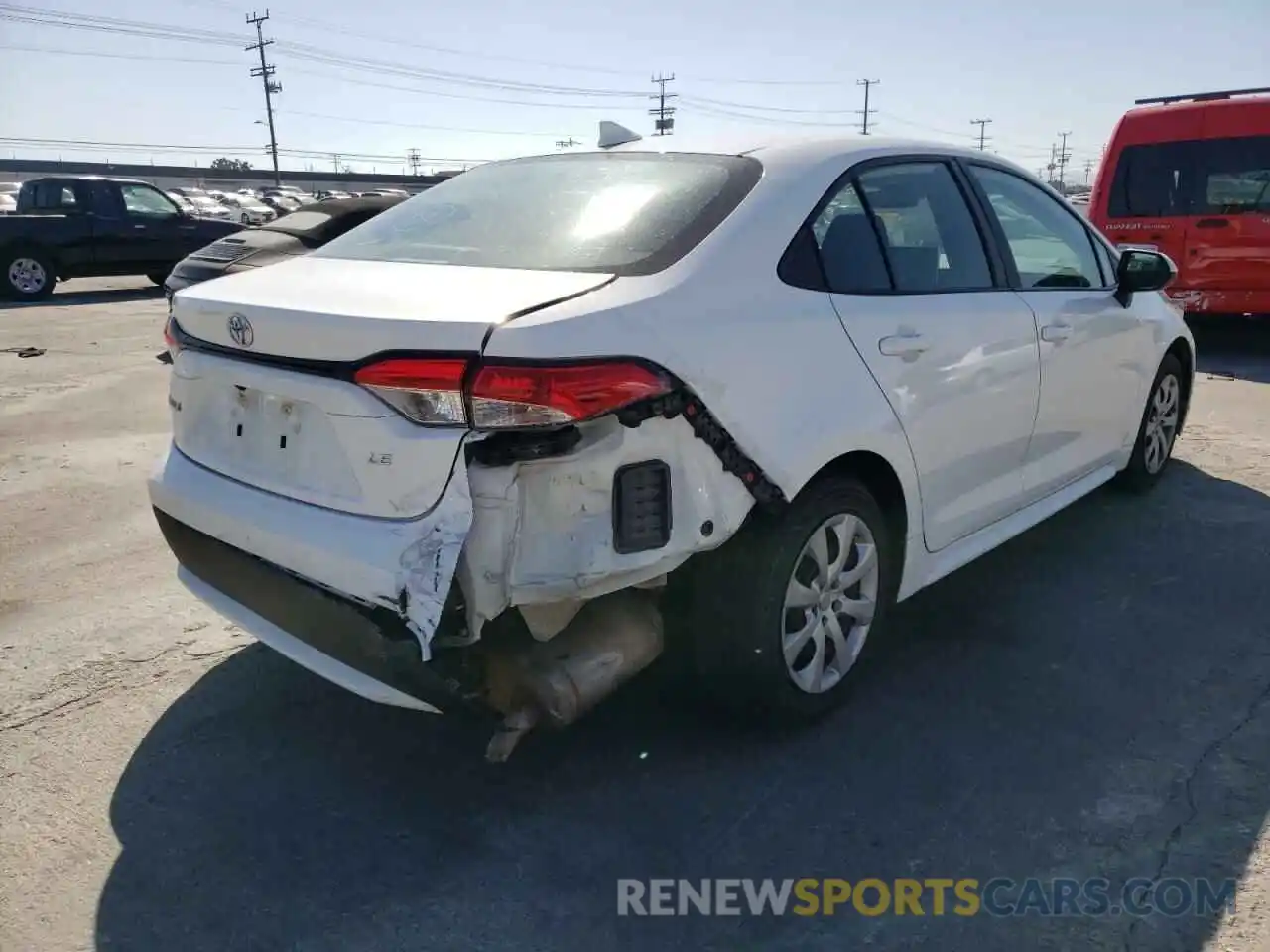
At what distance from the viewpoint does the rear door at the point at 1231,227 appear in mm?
8461

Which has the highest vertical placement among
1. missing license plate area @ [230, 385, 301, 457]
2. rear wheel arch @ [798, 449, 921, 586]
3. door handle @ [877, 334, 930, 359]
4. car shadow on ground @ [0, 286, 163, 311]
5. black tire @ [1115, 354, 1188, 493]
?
door handle @ [877, 334, 930, 359]

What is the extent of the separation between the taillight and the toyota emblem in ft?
1.58

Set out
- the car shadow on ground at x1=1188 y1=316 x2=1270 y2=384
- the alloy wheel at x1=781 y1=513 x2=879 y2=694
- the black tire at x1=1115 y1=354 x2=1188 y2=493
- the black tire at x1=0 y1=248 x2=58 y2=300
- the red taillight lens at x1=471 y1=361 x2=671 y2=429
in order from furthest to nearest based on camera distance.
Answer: the black tire at x1=0 y1=248 x2=58 y2=300 → the car shadow on ground at x1=1188 y1=316 x2=1270 y2=384 → the black tire at x1=1115 y1=354 x2=1188 y2=493 → the alloy wheel at x1=781 y1=513 x2=879 y2=694 → the red taillight lens at x1=471 y1=361 x2=671 y2=429

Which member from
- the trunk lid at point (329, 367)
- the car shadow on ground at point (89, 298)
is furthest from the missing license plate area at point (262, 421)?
the car shadow on ground at point (89, 298)

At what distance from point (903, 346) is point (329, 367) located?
1625mm

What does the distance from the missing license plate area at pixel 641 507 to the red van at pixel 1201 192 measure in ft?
25.5

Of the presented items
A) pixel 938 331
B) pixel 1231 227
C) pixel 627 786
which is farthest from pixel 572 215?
pixel 1231 227

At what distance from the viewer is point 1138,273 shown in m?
4.33

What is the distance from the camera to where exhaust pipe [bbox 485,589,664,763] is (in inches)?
97.4

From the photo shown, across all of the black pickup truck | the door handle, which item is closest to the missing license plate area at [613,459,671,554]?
the door handle

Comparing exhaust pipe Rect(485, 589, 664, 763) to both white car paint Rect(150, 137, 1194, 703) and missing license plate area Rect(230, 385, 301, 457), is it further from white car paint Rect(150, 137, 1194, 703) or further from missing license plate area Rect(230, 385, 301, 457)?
missing license plate area Rect(230, 385, 301, 457)

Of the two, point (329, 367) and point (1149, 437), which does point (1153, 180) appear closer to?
point (1149, 437)

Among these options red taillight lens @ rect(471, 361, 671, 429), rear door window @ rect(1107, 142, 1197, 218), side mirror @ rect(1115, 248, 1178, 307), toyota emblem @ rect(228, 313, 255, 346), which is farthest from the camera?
rear door window @ rect(1107, 142, 1197, 218)

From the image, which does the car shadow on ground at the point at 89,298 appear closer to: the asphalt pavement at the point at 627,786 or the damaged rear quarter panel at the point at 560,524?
the asphalt pavement at the point at 627,786
